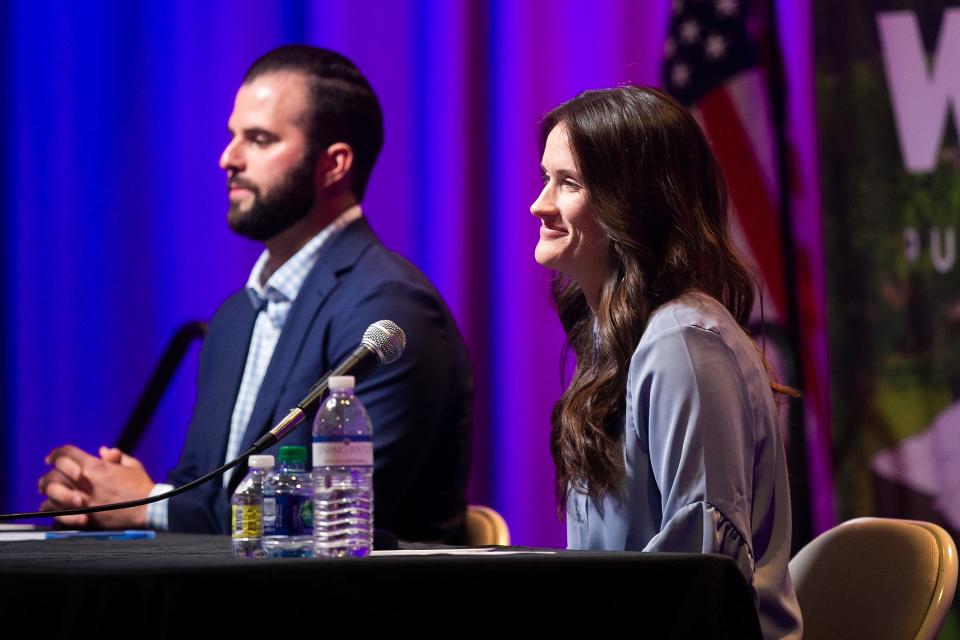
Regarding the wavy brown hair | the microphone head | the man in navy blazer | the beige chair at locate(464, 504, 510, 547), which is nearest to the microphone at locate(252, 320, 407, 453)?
the microphone head

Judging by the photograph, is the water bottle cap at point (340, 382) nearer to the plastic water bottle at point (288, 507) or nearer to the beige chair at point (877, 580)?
the plastic water bottle at point (288, 507)

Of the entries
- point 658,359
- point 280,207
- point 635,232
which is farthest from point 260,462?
point 280,207

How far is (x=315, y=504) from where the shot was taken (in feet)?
4.96

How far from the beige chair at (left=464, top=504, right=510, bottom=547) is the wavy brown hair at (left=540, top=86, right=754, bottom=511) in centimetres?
59

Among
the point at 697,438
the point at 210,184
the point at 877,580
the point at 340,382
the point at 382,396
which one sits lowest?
the point at 877,580

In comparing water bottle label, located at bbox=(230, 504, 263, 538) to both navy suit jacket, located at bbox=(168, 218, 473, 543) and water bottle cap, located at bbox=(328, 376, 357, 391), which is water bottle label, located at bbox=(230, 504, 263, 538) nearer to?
water bottle cap, located at bbox=(328, 376, 357, 391)

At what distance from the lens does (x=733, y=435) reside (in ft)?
5.66

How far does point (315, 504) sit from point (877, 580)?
913mm

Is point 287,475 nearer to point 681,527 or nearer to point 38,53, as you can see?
point 681,527

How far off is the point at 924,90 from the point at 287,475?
8.88 feet

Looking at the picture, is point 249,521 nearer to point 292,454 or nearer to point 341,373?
point 292,454

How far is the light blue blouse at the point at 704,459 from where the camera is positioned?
168cm

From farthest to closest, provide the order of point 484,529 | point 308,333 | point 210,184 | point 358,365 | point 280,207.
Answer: point 210,184, point 280,207, point 308,333, point 484,529, point 358,365

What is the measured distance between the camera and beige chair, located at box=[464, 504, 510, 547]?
102 inches
